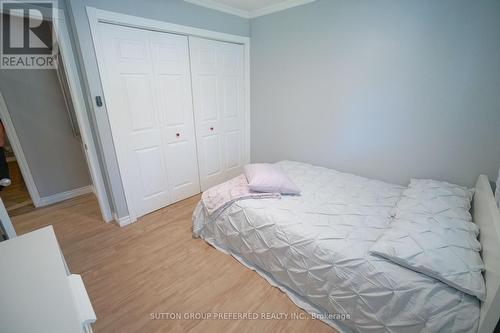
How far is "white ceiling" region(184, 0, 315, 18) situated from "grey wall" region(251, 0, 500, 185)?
92 millimetres

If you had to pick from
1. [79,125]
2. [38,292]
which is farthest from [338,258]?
[79,125]

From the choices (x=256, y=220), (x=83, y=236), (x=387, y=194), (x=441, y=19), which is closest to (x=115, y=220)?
(x=83, y=236)

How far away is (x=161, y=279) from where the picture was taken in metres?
1.71

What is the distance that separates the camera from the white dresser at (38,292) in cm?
60

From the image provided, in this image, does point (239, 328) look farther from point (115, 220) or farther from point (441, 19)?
point (441, 19)

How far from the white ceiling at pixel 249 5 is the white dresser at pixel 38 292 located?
2.64 m

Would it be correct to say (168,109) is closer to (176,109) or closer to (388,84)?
(176,109)

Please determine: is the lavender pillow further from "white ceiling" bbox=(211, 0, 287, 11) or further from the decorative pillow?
"white ceiling" bbox=(211, 0, 287, 11)

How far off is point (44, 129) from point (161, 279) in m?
2.62

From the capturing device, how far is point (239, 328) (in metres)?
1.35

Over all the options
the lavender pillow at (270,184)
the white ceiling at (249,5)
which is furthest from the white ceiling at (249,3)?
the lavender pillow at (270,184)

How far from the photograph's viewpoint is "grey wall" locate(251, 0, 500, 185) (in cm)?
168

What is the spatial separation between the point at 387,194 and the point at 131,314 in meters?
2.30

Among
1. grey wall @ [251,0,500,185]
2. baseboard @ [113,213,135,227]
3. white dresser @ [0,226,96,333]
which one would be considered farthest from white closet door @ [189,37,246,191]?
white dresser @ [0,226,96,333]
